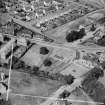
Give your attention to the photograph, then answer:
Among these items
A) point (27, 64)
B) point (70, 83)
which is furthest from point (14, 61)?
point (70, 83)

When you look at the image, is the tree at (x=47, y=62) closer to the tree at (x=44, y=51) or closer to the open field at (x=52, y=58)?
the open field at (x=52, y=58)

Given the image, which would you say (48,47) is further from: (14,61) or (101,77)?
(101,77)

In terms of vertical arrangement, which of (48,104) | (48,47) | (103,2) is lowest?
(48,104)

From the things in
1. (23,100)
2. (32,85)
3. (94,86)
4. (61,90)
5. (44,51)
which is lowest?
(23,100)

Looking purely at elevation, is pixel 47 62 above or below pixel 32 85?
above

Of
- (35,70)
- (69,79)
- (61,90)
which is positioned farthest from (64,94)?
(35,70)

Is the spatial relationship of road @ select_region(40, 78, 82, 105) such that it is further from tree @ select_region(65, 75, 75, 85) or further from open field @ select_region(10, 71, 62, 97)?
open field @ select_region(10, 71, 62, 97)

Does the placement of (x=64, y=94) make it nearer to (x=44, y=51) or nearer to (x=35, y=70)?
(x=35, y=70)

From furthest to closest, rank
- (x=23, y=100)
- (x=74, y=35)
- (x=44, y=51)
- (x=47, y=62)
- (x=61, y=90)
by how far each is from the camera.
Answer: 1. (x=74, y=35)
2. (x=44, y=51)
3. (x=47, y=62)
4. (x=61, y=90)
5. (x=23, y=100)

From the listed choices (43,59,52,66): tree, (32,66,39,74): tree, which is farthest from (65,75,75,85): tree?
(43,59,52,66): tree

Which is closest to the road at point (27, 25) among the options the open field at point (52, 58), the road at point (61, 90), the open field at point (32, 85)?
the open field at point (52, 58)

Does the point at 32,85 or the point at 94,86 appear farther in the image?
the point at 32,85
